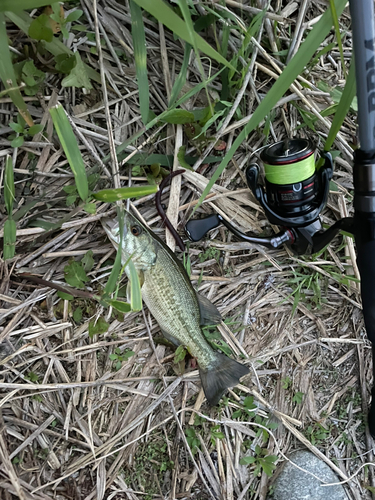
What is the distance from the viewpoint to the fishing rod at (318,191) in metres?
1.39

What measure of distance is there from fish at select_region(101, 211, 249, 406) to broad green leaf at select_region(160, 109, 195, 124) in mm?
516

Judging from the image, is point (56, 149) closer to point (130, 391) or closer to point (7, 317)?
point (7, 317)

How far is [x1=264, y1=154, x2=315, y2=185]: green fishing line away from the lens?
1739 mm

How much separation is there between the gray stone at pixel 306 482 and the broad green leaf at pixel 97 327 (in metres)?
1.36

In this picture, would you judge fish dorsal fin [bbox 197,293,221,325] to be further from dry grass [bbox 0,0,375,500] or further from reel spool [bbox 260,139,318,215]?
reel spool [bbox 260,139,318,215]

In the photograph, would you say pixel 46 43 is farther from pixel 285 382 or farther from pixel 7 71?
pixel 285 382

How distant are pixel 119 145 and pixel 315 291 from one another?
4.58 feet

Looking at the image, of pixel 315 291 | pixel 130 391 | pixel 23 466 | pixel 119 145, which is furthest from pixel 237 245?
pixel 23 466

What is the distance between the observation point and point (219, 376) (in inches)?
75.5

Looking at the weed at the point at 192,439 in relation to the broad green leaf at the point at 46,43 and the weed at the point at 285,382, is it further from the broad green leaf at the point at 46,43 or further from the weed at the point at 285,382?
the broad green leaf at the point at 46,43

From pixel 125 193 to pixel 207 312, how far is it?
82cm

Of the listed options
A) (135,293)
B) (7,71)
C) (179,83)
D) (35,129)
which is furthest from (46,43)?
(135,293)

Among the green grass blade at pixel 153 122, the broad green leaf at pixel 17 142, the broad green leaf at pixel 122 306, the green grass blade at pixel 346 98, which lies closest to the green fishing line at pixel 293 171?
the green grass blade at pixel 346 98

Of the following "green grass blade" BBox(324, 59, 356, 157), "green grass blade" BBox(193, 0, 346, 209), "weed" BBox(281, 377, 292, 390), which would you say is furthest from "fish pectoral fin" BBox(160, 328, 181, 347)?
"green grass blade" BBox(324, 59, 356, 157)
